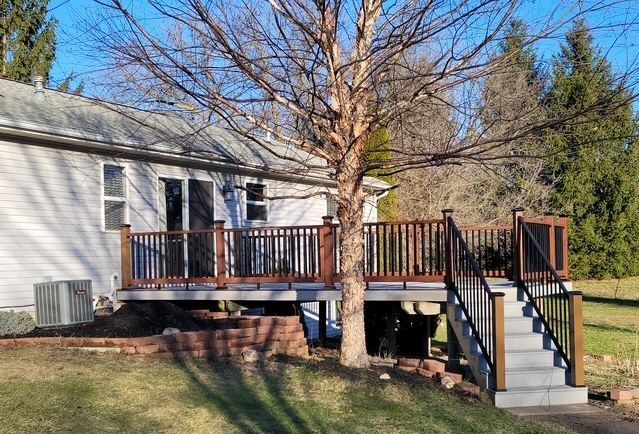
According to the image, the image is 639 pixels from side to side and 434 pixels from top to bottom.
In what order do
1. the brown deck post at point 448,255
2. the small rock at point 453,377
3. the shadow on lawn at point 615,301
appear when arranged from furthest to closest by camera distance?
the shadow on lawn at point 615,301 < the brown deck post at point 448,255 < the small rock at point 453,377

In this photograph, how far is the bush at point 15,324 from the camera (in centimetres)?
920

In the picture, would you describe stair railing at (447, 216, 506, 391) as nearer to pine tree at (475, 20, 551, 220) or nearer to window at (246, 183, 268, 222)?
pine tree at (475, 20, 551, 220)

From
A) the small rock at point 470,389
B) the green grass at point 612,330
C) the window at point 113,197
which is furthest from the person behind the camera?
the window at point 113,197

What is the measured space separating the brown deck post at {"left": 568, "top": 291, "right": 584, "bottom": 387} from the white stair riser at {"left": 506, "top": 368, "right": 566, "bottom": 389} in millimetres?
141

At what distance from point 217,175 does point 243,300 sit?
3942 millimetres

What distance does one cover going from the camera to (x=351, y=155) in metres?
8.42

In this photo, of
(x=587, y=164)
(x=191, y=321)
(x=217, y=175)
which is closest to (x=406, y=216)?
(x=587, y=164)

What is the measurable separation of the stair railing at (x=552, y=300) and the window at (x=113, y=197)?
6.71 meters

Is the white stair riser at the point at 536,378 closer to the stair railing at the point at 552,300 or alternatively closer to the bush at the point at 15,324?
the stair railing at the point at 552,300

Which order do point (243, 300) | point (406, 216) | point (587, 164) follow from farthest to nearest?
point (587, 164), point (406, 216), point (243, 300)

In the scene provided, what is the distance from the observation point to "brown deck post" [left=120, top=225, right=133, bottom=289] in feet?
39.2

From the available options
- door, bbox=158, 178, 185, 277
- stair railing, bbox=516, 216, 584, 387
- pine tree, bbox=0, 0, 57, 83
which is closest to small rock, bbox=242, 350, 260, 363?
stair railing, bbox=516, 216, 584, 387

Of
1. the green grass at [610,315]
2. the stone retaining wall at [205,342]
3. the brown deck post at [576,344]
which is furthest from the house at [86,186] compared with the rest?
the green grass at [610,315]

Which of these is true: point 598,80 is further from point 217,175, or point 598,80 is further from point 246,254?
point 217,175
